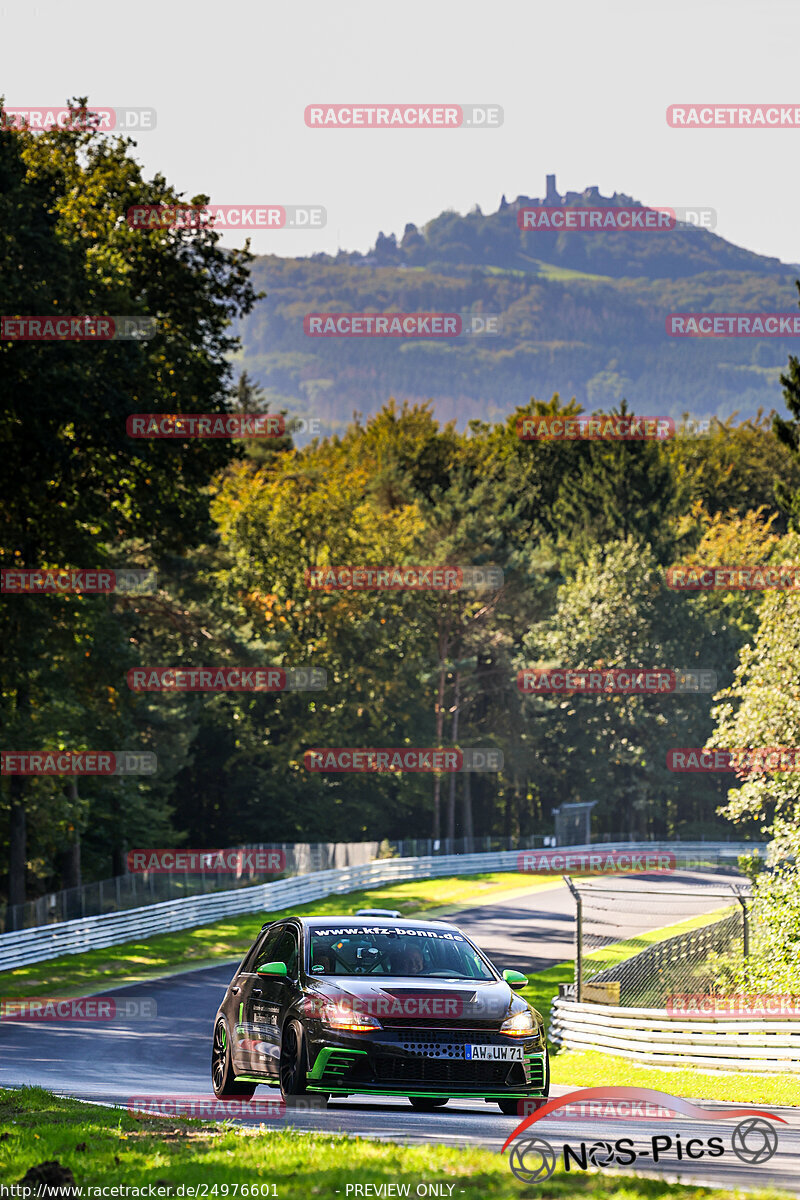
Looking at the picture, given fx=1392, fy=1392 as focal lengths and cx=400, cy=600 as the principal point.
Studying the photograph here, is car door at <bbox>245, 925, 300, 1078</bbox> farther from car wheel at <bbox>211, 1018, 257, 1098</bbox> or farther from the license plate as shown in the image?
the license plate

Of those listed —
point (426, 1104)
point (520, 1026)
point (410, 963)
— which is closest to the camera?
point (520, 1026)

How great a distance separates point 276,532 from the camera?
67.0 metres

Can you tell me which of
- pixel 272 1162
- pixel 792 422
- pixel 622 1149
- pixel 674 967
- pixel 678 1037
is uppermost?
pixel 792 422

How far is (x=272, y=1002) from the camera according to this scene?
1070cm

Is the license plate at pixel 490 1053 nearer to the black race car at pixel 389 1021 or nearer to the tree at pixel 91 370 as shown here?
the black race car at pixel 389 1021

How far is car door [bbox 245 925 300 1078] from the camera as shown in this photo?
10.5 meters

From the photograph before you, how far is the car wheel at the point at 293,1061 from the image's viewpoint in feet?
32.1

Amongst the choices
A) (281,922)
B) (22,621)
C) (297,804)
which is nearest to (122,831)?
(297,804)

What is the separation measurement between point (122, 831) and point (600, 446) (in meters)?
41.3

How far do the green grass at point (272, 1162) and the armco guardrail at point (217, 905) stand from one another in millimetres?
23296

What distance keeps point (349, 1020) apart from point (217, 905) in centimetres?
3401

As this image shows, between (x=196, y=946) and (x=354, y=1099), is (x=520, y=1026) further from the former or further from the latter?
(x=196, y=946)

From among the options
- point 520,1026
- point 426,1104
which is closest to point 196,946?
point 426,1104

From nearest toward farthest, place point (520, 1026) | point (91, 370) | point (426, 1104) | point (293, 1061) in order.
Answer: point (520, 1026) < point (293, 1061) < point (426, 1104) < point (91, 370)
